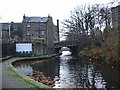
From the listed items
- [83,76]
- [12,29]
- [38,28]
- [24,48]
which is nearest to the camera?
[83,76]

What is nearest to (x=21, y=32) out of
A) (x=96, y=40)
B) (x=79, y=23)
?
(x=79, y=23)

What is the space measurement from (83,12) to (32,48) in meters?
19.1

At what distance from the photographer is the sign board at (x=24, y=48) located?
49.1 metres

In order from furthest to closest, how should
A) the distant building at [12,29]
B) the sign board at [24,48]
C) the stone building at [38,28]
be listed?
1. the distant building at [12,29]
2. the stone building at [38,28]
3. the sign board at [24,48]

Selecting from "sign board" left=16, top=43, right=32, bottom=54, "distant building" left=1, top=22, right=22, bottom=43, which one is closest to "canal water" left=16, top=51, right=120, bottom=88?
"sign board" left=16, top=43, right=32, bottom=54

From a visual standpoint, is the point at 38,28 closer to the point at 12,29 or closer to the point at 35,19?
the point at 35,19

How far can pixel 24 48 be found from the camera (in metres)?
49.3

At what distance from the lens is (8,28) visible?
280 ft

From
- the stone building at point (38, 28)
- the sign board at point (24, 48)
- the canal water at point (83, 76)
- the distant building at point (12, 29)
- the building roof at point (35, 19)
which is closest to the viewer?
the canal water at point (83, 76)

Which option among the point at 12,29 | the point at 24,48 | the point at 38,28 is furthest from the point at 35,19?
A: the point at 24,48

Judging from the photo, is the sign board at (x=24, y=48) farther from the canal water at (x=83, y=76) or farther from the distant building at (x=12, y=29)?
the distant building at (x=12, y=29)

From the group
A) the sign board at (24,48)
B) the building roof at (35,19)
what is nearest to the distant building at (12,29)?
the building roof at (35,19)

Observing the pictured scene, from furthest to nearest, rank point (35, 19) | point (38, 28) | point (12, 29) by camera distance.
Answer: point (12, 29), point (35, 19), point (38, 28)

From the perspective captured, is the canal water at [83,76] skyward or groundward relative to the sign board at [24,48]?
groundward
